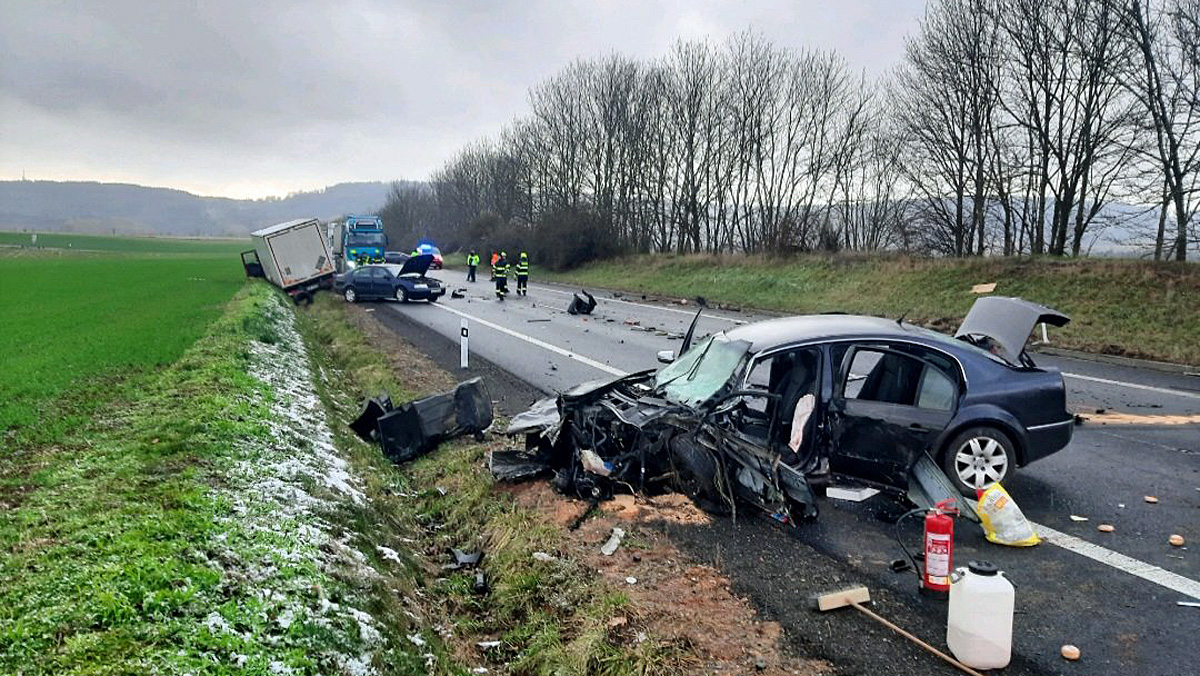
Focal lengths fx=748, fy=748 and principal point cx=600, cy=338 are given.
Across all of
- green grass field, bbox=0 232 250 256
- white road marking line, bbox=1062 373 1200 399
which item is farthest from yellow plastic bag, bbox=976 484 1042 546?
green grass field, bbox=0 232 250 256

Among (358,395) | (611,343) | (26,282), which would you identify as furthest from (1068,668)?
(26,282)

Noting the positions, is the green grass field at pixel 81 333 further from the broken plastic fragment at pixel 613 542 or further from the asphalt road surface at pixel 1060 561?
the asphalt road surface at pixel 1060 561

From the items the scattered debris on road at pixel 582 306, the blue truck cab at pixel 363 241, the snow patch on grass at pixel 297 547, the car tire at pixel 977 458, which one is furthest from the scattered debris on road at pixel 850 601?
the blue truck cab at pixel 363 241

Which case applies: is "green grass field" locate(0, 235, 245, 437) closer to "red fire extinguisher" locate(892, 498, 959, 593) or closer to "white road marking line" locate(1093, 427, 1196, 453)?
"red fire extinguisher" locate(892, 498, 959, 593)

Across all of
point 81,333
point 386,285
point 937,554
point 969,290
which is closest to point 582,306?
point 386,285

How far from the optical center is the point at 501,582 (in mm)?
5051

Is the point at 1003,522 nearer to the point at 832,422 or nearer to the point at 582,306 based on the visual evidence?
A: the point at 832,422

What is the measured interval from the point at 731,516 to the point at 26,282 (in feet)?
124

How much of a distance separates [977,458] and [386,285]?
23.0 m

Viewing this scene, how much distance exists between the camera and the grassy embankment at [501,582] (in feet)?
12.8

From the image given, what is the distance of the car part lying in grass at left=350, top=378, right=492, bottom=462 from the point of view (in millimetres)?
8109

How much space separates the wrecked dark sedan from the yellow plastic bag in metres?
0.28

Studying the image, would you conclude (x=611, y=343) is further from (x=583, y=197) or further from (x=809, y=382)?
(x=583, y=197)

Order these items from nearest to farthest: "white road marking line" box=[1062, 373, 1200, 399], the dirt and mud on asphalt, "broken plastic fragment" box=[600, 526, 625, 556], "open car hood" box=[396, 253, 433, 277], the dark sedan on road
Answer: the dirt and mud on asphalt, "broken plastic fragment" box=[600, 526, 625, 556], "white road marking line" box=[1062, 373, 1200, 399], the dark sedan on road, "open car hood" box=[396, 253, 433, 277]
